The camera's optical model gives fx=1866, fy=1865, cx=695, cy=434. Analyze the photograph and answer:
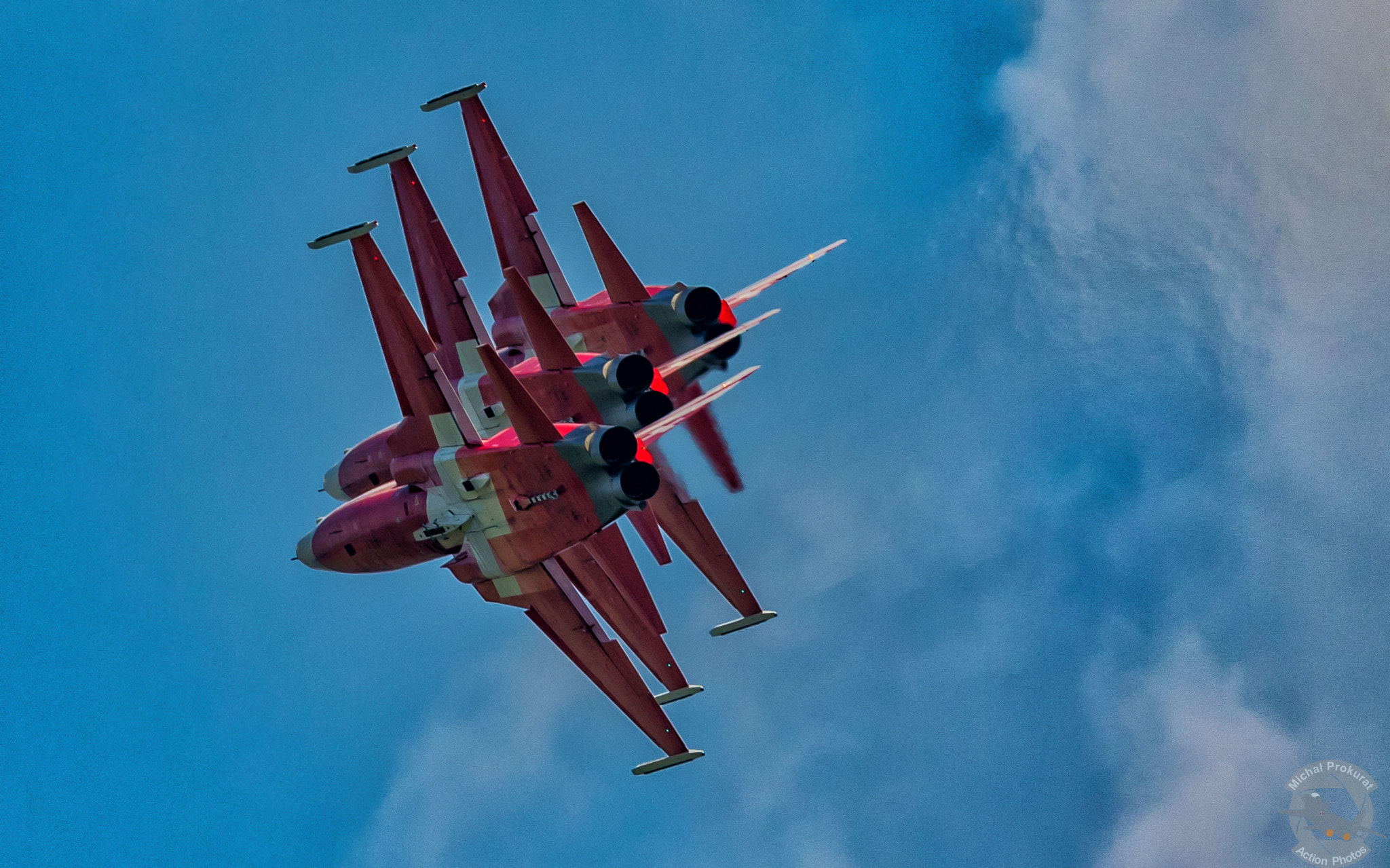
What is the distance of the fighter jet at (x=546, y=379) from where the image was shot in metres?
45.1

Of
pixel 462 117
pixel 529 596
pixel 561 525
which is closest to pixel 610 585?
pixel 529 596

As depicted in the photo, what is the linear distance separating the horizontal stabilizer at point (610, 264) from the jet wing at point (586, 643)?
7.23m

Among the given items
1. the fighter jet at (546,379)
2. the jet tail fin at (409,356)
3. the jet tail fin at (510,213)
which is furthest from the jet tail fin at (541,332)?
the jet tail fin at (510,213)

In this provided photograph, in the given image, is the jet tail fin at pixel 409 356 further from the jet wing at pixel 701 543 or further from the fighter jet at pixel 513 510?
the jet wing at pixel 701 543

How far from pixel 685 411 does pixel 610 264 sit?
9.65 meters

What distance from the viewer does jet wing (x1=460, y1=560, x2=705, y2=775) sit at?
46562 mm

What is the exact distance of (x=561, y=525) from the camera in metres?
42.5

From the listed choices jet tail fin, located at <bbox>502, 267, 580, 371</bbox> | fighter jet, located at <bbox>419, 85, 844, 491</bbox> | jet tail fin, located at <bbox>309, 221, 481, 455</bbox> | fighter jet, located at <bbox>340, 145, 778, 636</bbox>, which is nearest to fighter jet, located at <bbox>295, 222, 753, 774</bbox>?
jet tail fin, located at <bbox>309, 221, 481, 455</bbox>

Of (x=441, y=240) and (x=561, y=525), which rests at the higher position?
(x=441, y=240)

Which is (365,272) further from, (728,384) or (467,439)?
(728,384)

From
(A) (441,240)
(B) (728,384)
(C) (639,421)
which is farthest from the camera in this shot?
(A) (441,240)

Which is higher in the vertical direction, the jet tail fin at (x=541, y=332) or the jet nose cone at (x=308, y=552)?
the jet tail fin at (x=541, y=332)

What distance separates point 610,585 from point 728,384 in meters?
10.8

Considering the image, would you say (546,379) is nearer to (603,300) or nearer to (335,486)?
(603,300)
